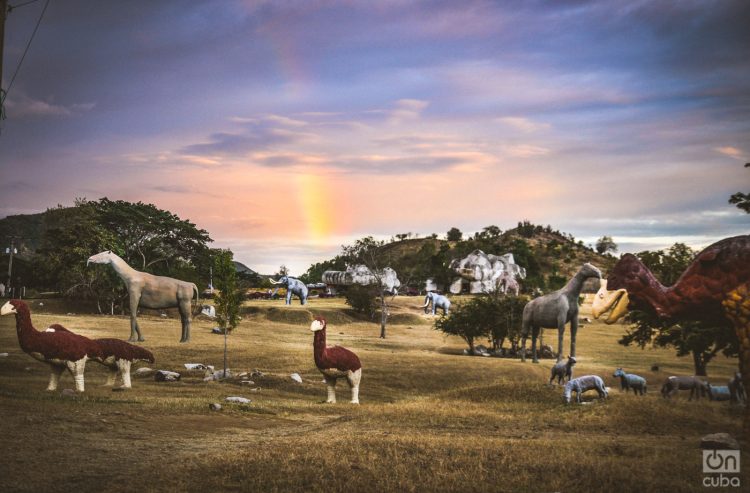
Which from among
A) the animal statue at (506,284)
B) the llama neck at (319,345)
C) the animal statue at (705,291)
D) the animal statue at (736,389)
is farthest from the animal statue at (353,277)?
the animal statue at (705,291)

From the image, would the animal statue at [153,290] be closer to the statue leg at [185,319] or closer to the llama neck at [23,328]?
the statue leg at [185,319]

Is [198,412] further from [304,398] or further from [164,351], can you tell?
[164,351]

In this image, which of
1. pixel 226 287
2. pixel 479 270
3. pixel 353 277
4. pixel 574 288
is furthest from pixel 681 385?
pixel 479 270

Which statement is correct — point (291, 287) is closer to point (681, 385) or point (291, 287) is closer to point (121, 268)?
point (121, 268)

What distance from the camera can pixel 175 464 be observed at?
10859mm

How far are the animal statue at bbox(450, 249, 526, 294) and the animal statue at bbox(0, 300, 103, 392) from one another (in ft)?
273

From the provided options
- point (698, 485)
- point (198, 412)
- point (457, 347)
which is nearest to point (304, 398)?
point (198, 412)

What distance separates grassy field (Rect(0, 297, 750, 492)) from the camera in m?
10.1

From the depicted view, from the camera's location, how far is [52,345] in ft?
59.0

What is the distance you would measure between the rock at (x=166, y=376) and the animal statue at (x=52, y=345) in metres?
5.87

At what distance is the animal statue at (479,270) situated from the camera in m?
100

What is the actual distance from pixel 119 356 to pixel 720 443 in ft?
54.5

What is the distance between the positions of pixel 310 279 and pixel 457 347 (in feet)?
279

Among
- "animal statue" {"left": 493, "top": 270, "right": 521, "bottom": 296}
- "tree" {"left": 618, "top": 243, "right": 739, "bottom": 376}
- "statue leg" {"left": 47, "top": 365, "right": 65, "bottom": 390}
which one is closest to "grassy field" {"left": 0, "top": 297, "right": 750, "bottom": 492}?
"statue leg" {"left": 47, "top": 365, "right": 65, "bottom": 390}
